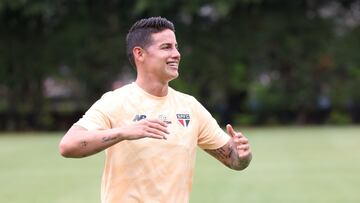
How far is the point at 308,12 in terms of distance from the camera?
4150 centimetres

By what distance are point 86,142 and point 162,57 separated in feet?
2.61

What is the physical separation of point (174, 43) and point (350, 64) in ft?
118

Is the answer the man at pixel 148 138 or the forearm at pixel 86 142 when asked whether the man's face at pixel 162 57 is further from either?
the forearm at pixel 86 142

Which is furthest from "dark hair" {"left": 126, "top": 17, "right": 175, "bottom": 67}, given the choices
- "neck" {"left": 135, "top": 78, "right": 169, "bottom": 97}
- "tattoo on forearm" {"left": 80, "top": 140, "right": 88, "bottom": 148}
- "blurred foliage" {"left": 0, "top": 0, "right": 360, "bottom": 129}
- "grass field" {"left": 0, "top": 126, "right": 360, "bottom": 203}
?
"blurred foliage" {"left": 0, "top": 0, "right": 360, "bottom": 129}

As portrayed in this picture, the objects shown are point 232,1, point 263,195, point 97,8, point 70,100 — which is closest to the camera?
point 263,195

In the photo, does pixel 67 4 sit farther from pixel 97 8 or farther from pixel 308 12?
pixel 308 12

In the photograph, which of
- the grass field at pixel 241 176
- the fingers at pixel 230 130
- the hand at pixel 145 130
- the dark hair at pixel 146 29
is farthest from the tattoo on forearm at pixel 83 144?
the grass field at pixel 241 176

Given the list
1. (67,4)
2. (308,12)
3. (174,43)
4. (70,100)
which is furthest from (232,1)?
(174,43)

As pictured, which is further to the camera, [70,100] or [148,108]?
[70,100]

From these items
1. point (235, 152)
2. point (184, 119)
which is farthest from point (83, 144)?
point (235, 152)

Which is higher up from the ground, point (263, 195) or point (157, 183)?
Result: point (157, 183)

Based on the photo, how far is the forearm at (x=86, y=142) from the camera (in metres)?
4.72

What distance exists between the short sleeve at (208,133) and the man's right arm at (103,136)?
694 millimetres

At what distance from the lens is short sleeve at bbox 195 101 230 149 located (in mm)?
5469
